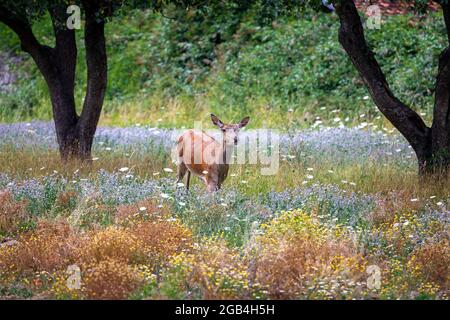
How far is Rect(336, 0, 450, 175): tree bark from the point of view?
12.1m

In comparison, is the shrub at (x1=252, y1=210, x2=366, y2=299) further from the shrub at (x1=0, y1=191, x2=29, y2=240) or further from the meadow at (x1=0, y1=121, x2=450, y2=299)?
the shrub at (x1=0, y1=191, x2=29, y2=240)

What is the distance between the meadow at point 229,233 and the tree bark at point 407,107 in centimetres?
50

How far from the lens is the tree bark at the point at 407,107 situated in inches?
478

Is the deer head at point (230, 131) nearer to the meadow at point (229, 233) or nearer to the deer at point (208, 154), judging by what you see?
the deer at point (208, 154)

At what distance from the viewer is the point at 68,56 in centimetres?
1468

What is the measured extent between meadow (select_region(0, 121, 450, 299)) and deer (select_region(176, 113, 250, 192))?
262mm

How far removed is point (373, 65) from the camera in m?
12.6

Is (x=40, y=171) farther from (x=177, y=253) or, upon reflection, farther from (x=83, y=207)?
(x=177, y=253)

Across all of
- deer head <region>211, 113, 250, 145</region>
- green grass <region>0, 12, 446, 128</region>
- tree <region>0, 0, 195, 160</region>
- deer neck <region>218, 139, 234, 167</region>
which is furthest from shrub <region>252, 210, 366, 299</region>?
green grass <region>0, 12, 446, 128</region>

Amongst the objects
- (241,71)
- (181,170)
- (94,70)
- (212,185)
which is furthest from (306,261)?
(241,71)

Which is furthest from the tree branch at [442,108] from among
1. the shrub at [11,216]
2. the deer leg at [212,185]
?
the shrub at [11,216]

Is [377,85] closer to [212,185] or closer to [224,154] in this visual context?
[224,154]

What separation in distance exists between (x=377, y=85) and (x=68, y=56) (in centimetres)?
542
